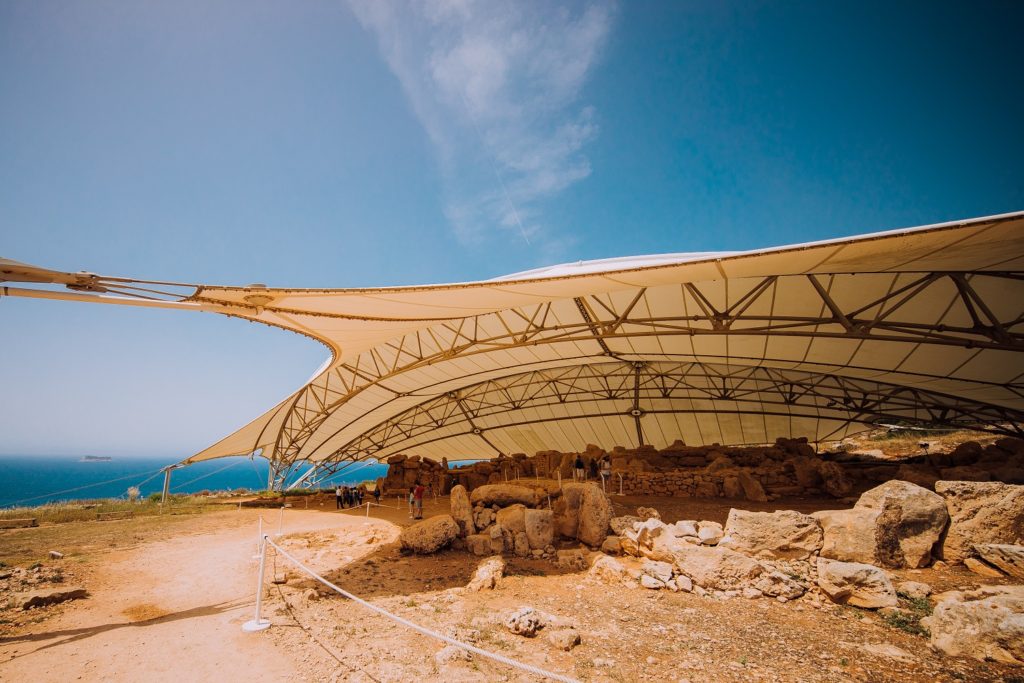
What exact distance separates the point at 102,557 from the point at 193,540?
2.37 meters

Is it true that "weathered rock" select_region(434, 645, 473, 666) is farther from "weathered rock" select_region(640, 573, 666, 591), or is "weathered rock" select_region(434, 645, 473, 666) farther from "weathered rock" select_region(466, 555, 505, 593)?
"weathered rock" select_region(640, 573, 666, 591)

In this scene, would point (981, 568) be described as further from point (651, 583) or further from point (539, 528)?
point (539, 528)

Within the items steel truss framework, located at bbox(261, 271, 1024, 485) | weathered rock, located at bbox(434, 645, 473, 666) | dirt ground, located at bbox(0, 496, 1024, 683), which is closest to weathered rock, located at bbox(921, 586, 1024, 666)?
dirt ground, located at bbox(0, 496, 1024, 683)

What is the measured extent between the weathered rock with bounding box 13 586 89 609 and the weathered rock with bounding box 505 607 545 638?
7.52 metres

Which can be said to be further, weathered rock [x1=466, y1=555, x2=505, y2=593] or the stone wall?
the stone wall

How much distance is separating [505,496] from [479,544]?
215 cm

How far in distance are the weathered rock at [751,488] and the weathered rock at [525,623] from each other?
10.9 metres

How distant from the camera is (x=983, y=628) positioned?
4.84 meters

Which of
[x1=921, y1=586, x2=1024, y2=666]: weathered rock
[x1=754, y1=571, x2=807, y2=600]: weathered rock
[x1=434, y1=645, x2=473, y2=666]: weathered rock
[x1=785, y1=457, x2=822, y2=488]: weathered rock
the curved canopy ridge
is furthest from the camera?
[x1=785, y1=457, x2=822, y2=488]: weathered rock

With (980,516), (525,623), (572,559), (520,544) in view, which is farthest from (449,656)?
(980,516)

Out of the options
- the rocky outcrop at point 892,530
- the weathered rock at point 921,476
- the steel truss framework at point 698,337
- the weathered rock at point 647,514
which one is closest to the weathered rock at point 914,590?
the rocky outcrop at point 892,530

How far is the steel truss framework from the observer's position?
9664 millimetres

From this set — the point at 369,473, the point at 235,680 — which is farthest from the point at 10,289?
the point at 369,473

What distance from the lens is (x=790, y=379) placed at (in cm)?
1858
